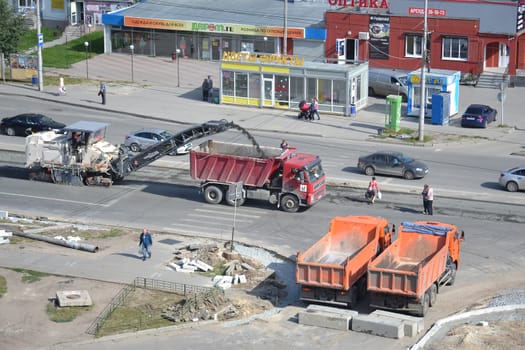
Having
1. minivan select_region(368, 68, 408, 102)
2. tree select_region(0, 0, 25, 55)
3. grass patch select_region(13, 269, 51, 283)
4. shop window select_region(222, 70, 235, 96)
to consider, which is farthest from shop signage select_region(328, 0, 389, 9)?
grass patch select_region(13, 269, 51, 283)

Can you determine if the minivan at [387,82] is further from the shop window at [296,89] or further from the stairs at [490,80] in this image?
the shop window at [296,89]

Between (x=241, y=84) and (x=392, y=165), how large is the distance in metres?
19.9

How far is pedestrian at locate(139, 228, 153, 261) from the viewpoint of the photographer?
35.5m

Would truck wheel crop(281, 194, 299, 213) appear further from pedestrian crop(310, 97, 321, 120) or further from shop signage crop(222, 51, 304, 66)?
shop signage crop(222, 51, 304, 66)

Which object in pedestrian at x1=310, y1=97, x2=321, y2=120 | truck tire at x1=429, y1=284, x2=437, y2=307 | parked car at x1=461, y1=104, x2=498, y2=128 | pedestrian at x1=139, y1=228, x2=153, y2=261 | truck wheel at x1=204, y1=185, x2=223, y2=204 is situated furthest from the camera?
pedestrian at x1=310, y1=97, x2=321, y2=120

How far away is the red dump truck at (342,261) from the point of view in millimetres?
30609

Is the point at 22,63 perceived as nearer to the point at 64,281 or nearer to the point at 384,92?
the point at 384,92

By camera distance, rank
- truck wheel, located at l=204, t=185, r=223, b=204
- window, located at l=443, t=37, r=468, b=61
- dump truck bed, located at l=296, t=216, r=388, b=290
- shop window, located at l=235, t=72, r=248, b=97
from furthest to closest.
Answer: window, located at l=443, t=37, r=468, b=61, shop window, located at l=235, t=72, r=248, b=97, truck wheel, located at l=204, t=185, r=223, b=204, dump truck bed, located at l=296, t=216, r=388, b=290

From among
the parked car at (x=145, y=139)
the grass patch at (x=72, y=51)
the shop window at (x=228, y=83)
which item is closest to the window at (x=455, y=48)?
the shop window at (x=228, y=83)

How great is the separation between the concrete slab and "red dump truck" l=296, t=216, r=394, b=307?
675cm

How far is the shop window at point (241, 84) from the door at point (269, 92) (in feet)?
4.51

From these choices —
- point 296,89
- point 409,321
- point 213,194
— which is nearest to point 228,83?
point 296,89

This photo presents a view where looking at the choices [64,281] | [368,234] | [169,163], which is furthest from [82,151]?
[368,234]

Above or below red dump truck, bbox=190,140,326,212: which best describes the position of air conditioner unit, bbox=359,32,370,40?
above
